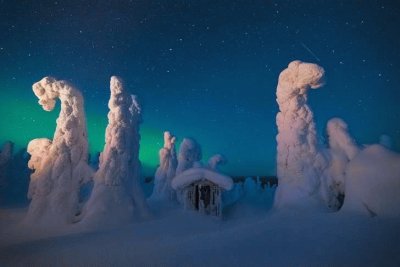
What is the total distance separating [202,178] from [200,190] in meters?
0.93

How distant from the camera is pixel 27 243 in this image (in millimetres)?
11086

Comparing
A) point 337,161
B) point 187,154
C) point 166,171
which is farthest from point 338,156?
point 166,171

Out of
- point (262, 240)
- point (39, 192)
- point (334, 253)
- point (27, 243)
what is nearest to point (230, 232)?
point (262, 240)

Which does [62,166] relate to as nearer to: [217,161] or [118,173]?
[118,173]

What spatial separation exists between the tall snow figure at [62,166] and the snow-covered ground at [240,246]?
2618 mm

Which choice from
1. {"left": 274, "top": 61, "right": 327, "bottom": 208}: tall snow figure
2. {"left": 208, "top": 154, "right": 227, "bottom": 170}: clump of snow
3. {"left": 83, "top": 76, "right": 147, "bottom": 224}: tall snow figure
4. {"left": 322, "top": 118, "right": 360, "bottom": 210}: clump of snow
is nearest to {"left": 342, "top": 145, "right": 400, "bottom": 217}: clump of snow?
{"left": 322, "top": 118, "right": 360, "bottom": 210}: clump of snow

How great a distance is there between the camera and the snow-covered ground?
7.68 m

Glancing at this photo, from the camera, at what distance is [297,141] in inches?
574

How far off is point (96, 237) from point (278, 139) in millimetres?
10710

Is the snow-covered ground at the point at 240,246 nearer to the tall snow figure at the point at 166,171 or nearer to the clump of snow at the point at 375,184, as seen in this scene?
the clump of snow at the point at 375,184

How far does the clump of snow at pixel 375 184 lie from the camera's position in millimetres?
9456

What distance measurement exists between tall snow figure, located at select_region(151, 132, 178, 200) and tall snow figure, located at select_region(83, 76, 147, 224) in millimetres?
7622

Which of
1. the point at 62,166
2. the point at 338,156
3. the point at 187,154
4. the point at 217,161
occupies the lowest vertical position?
the point at 62,166

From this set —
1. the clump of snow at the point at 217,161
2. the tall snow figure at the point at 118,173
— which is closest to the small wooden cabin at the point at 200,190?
the tall snow figure at the point at 118,173
